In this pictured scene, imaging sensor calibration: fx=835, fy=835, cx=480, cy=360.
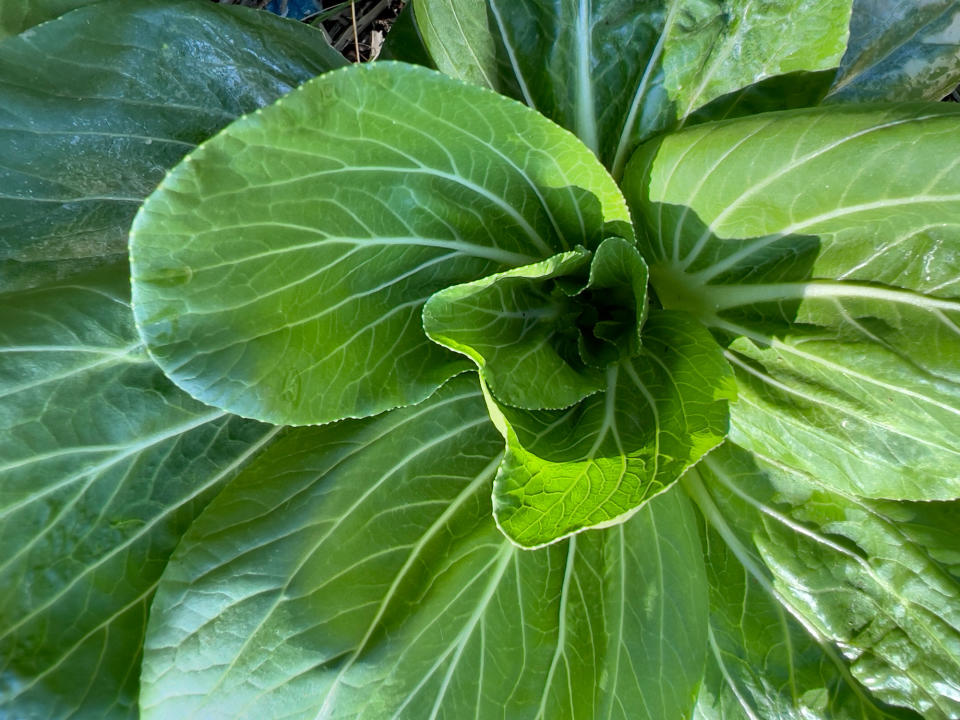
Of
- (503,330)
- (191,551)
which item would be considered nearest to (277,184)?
(503,330)

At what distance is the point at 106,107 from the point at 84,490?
0.59 meters

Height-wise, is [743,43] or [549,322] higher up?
[743,43]

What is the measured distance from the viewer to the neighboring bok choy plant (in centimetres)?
104

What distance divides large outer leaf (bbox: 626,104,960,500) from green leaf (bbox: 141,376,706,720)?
0.91 feet

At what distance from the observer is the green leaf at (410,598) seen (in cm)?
115

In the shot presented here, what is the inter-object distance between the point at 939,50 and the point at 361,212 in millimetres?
1067

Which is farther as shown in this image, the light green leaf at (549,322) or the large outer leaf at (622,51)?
the large outer leaf at (622,51)

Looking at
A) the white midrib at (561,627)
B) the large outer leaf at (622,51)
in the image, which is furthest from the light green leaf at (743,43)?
the white midrib at (561,627)

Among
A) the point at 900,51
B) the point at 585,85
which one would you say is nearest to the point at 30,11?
the point at 585,85

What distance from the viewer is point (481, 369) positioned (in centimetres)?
104

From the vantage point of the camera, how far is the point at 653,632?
1265mm

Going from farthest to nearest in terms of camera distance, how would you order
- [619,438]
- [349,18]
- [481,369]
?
1. [349,18]
2. [619,438]
3. [481,369]

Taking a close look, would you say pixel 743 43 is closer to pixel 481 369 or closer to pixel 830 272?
pixel 830 272

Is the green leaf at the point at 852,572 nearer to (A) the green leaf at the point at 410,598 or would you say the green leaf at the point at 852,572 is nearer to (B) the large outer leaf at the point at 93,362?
(A) the green leaf at the point at 410,598
